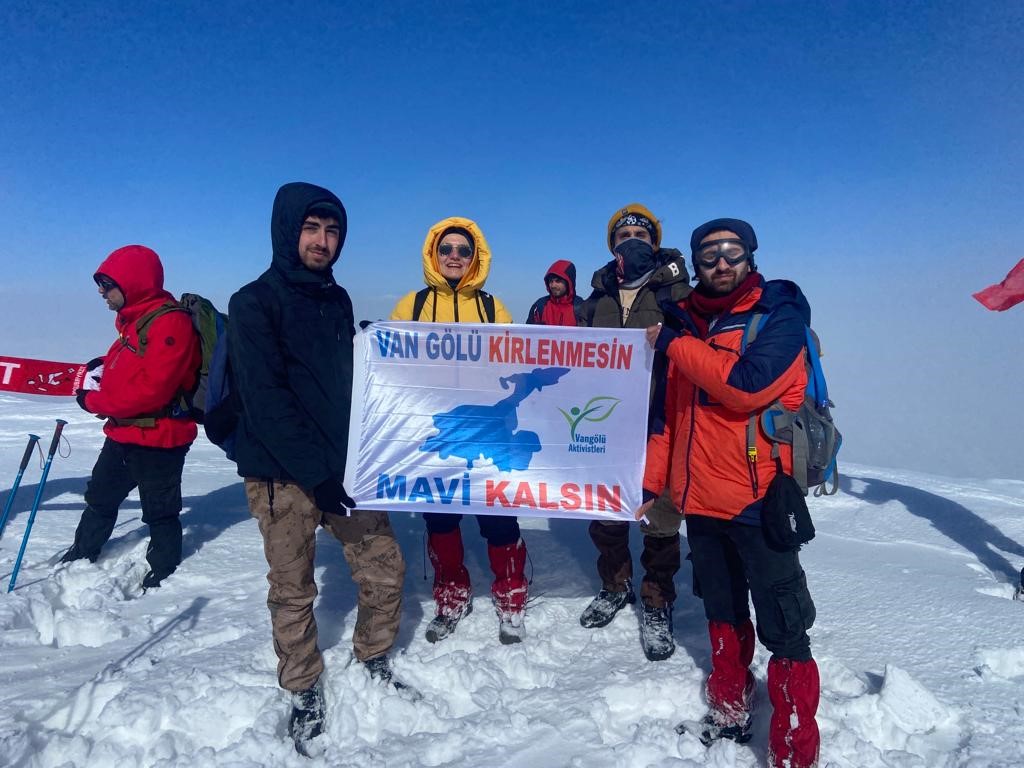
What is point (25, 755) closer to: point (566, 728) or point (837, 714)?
point (566, 728)

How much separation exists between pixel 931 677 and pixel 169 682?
4.08 meters

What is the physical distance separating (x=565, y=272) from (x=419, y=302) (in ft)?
9.76

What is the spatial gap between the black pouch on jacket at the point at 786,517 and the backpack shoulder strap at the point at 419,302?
227 cm

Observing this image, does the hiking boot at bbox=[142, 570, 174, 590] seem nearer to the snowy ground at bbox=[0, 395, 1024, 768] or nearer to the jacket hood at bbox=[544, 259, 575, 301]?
the snowy ground at bbox=[0, 395, 1024, 768]

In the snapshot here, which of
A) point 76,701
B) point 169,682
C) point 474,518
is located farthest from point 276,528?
point 474,518

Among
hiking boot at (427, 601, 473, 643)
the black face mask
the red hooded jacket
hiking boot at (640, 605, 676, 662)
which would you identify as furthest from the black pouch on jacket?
the red hooded jacket

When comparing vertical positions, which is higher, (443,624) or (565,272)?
(565,272)

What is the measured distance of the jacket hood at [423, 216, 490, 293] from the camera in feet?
12.0

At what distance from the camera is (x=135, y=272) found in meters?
4.14

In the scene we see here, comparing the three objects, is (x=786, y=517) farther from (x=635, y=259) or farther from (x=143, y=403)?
(x=143, y=403)

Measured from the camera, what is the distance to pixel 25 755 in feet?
7.98

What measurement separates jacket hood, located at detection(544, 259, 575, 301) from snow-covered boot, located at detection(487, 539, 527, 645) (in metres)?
3.26

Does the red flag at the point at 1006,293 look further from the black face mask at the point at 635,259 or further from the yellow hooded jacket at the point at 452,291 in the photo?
the yellow hooded jacket at the point at 452,291

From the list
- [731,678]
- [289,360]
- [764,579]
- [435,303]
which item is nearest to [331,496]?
[289,360]
